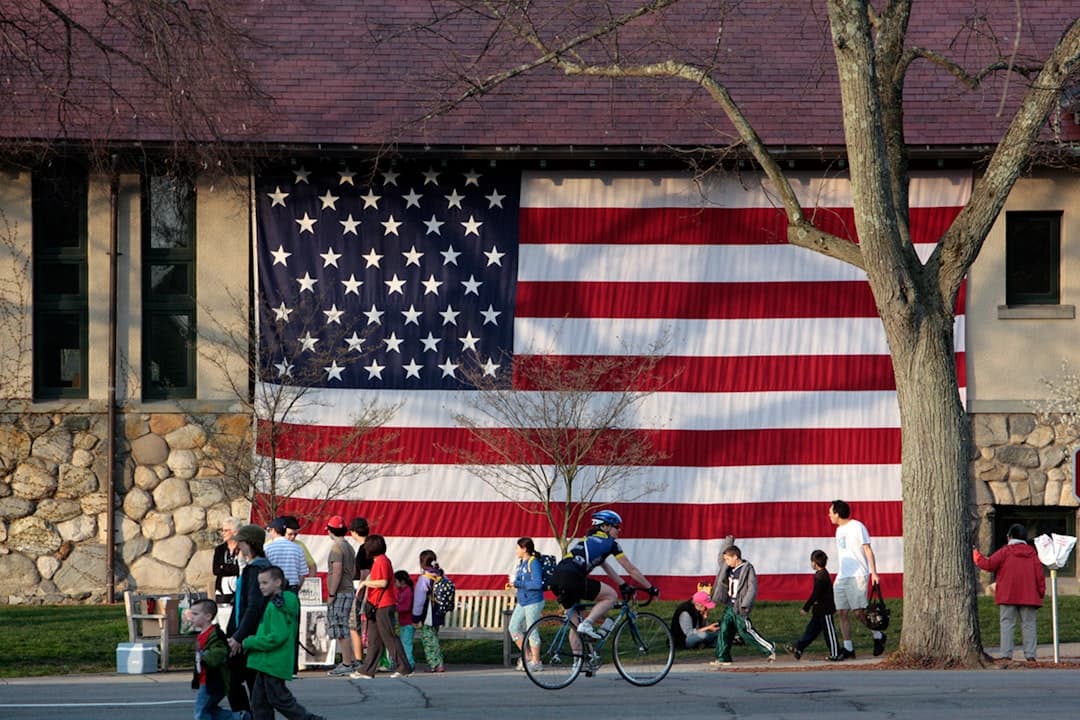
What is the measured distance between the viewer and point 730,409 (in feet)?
68.9

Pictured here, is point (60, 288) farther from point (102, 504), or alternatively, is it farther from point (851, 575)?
point (851, 575)

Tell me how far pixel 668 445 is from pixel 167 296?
7.35 m

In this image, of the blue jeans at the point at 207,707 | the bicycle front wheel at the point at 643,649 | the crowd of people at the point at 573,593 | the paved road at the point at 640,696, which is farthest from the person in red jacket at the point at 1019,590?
the blue jeans at the point at 207,707

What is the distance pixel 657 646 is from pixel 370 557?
362cm

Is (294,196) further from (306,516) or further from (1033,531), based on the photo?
(1033,531)

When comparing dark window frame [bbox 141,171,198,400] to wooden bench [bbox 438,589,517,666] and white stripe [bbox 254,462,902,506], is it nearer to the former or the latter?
white stripe [bbox 254,462,902,506]

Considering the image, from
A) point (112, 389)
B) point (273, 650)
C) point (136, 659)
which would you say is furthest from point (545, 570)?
point (112, 389)

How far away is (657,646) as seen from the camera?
1373 centimetres

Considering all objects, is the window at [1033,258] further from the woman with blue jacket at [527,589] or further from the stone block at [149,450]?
the stone block at [149,450]

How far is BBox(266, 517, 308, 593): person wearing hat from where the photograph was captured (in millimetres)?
15039

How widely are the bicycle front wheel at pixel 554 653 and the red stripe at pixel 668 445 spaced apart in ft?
22.9

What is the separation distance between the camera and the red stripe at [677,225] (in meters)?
21.1

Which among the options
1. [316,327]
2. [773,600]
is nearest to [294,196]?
[316,327]

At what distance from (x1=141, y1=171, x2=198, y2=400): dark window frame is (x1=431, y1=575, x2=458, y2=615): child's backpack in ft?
21.3
